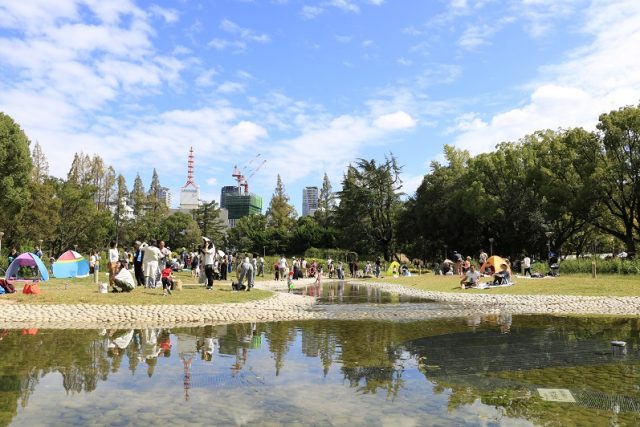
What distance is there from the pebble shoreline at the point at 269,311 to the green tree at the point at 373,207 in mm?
45367

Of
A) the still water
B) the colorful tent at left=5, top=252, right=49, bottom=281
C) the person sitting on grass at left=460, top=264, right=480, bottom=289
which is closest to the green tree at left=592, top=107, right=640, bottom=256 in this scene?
the person sitting on grass at left=460, top=264, right=480, bottom=289

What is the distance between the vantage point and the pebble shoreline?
44.5 feet

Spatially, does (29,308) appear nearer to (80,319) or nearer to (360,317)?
(80,319)

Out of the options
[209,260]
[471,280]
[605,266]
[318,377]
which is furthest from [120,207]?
[318,377]

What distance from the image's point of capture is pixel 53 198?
149 ft

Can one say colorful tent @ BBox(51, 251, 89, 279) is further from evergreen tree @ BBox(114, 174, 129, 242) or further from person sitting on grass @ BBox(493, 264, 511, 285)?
evergreen tree @ BBox(114, 174, 129, 242)

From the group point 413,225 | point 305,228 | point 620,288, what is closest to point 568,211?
point 413,225

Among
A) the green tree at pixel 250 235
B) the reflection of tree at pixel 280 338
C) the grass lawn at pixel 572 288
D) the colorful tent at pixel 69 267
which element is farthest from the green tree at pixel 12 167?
the green tree at pixel 250 235

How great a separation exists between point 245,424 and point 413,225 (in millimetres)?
58429

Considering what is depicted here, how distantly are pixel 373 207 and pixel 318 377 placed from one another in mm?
59585

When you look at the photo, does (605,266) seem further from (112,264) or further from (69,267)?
(69,267)

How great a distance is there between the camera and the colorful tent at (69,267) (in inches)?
1027

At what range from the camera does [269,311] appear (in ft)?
52.9

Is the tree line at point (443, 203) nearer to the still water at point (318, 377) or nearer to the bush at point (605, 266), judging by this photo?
the bush at point (605, 266)
